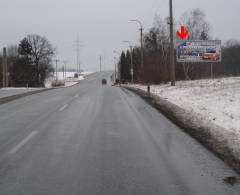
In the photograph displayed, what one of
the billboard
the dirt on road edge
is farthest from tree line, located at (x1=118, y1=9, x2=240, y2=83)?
the dirt on road edge

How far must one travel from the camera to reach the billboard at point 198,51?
3207cm

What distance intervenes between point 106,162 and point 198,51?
93.1 ft

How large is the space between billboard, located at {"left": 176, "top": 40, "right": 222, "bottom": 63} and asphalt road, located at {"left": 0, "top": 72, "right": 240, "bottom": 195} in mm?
22628

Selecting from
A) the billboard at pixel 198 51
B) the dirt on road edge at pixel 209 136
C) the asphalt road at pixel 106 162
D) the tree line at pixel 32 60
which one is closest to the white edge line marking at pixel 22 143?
the asphalt road at pixel 106 162

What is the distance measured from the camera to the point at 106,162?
20.5 feet

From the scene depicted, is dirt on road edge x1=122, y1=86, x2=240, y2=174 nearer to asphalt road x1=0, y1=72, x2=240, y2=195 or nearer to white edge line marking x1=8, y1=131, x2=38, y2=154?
asphalt road x1=0, y1=72, x2=240, y2=195

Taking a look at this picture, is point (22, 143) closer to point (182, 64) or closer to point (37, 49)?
point (182, 64)

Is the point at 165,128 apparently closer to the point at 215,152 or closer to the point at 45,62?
the point at 215,152

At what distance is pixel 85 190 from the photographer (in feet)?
15.5

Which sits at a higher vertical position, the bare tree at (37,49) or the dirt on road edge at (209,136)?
the bare tree at (37,49)

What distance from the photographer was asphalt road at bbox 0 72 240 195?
4848mm

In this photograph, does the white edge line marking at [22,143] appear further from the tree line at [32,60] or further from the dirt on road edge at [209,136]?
the tree line at [32,60]

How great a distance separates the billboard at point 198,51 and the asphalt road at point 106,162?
22628 mm

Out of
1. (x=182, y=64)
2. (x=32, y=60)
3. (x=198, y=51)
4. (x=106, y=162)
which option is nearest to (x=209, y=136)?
(x=106, y=162)
